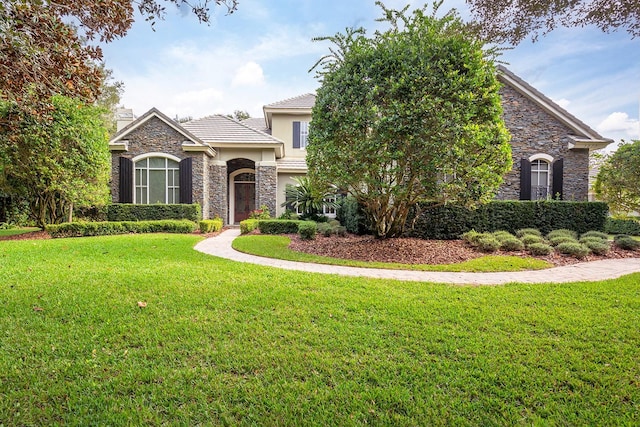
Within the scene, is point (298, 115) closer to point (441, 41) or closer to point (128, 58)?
point (441, 41)

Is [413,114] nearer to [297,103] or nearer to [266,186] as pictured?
[266,186]

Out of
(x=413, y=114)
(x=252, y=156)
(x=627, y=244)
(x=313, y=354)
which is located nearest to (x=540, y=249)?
(x=627, y=244)

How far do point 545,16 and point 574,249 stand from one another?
670 centimetres

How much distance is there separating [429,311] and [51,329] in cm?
429

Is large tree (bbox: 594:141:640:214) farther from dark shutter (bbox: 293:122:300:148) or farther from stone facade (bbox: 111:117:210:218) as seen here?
stone facade (bbox: 111:117:210:218)

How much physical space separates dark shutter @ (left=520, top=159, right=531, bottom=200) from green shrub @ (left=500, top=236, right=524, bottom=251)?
19.5ft

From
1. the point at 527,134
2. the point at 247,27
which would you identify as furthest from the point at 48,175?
the point at 527,134

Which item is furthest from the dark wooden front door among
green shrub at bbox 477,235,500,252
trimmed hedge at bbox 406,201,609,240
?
green shrub at bbox 477,235,500,252

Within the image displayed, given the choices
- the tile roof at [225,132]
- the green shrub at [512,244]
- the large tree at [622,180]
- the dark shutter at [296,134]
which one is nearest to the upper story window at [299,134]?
the dark shutter at [296,134]

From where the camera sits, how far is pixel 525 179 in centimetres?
1330

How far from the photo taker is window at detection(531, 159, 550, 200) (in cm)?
1357

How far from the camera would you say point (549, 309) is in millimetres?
3967

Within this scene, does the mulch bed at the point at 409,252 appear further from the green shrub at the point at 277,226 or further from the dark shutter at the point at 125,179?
the dark shutter at the point at 125,179

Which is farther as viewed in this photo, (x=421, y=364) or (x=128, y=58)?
(x=128, y=58)
